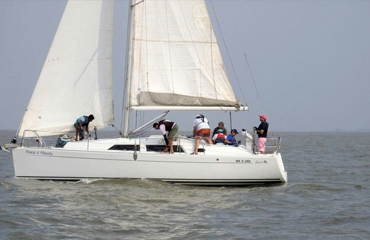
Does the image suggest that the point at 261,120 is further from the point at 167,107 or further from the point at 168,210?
the point at 168,210

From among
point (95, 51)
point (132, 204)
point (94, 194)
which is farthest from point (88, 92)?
point (132, 204)

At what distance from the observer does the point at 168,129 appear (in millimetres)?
17719

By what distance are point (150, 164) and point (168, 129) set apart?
130 cm

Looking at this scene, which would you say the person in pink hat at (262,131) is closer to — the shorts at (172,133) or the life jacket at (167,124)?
the shorts at (172,133)

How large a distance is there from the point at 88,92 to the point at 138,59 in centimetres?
193

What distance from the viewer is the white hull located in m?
17.1

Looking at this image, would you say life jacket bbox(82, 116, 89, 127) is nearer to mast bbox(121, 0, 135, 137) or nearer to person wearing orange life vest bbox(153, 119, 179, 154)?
mast bbox(121, 0, 135, 137)

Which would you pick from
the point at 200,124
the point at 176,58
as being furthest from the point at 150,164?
the point at 176,58

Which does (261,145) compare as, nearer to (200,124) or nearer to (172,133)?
(200,124)

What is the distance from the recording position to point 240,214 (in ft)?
45.4

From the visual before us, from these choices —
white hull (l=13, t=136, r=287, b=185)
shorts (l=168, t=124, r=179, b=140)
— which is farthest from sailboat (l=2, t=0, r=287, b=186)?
shorts (l=168, t=124, r=179, b=140)

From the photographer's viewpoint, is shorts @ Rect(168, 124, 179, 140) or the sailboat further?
the sailboat

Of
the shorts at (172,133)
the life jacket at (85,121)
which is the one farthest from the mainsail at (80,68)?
the shorts at (172,133)

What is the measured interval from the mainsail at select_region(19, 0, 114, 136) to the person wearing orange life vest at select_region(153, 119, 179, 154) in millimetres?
1975
